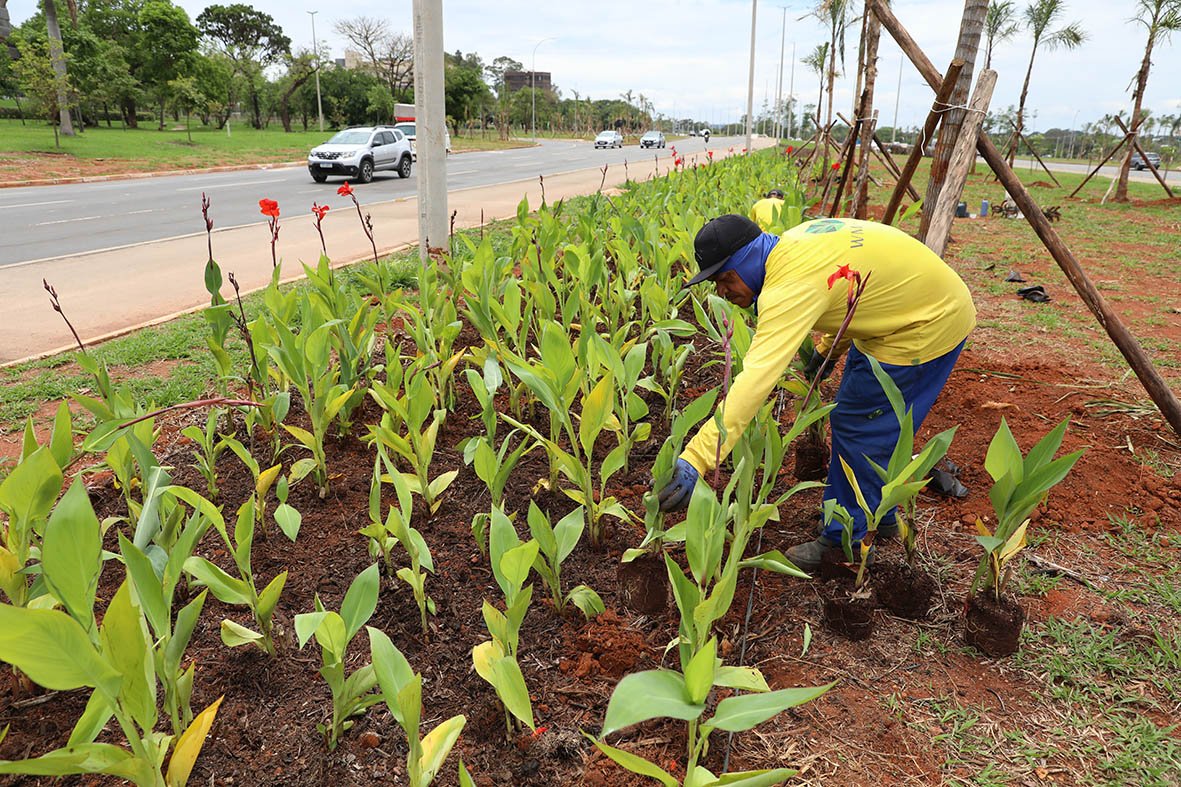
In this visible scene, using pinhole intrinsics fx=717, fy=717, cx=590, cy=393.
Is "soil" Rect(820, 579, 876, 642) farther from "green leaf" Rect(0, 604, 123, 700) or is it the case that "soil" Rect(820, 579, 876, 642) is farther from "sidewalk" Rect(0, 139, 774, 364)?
"sidewalk" Rect(0, 139, 774, 364)

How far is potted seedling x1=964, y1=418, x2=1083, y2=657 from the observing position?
2004 mm

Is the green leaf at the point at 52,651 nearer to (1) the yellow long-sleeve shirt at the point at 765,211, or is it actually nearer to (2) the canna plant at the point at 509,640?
(2) the canna plant at the point at 509,640

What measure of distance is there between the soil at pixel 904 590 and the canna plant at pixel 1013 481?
193 mm

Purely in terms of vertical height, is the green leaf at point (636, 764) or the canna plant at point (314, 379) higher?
the canna plant at point (314, 379)

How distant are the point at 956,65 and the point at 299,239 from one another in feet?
26.0

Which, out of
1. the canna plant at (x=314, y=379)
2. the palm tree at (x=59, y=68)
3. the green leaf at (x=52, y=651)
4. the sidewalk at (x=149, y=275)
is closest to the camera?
the green leaf at (x=52, y=651)

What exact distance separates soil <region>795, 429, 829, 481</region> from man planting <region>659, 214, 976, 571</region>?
20.1 inches

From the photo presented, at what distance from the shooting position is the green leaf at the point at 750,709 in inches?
48.2

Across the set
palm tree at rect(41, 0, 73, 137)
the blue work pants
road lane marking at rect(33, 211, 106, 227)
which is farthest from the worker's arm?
palm tree at rect(41, 0, 73, 137)

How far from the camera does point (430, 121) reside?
18.3 ft

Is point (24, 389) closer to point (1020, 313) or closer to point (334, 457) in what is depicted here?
point (334, 457)

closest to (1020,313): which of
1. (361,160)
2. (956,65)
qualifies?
(956,65)

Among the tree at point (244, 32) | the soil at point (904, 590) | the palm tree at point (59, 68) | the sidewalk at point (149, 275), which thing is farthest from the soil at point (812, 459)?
the tree at point (244, 32)

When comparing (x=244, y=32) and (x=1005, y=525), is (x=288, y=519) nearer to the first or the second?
(x=1005, y=525)
